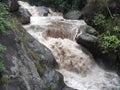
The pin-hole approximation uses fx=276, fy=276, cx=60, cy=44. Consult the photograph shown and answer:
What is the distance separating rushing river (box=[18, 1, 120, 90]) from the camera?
8547 millimetres

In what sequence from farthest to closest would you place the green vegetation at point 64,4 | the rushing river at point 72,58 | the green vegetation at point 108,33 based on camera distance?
the green vegetation at point 64,4, the green vegetation at point 108,33, the rushing river at point 72,58

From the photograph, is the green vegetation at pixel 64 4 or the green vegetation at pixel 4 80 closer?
the green vegetation at pixel 4 80

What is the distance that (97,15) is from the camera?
11875mm

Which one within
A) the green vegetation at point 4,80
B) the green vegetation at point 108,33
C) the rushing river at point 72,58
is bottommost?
the rushing river at point 72,58

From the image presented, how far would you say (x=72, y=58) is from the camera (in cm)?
970

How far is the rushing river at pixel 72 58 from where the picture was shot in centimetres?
855

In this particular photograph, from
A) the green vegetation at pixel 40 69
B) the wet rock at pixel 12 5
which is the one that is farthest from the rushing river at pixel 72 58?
the green vegetation at pixel 40 69

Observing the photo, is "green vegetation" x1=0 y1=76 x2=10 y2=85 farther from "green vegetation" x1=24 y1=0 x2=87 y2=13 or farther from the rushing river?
"green vegetation" x1=24 y1=0 x2=87 y2=13

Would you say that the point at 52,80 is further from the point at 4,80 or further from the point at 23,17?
the point at 23,17

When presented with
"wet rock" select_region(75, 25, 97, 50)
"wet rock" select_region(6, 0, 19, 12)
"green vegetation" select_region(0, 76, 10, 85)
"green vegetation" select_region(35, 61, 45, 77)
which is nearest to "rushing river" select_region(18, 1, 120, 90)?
"wet rock" select_region(75, 25, 97, 50)

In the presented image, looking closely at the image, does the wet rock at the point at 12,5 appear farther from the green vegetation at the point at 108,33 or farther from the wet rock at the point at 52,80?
the wet rock at the point at 52,80

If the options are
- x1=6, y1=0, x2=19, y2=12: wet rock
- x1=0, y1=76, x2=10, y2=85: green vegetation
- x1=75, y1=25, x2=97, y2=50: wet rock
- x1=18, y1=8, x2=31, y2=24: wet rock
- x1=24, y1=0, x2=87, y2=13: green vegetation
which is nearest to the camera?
x1=0, y1=76, x2=10, y2=85: green vegetation

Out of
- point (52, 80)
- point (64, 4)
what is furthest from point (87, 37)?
point (64, 4)

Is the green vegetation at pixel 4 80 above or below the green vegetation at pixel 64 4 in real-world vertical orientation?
above
